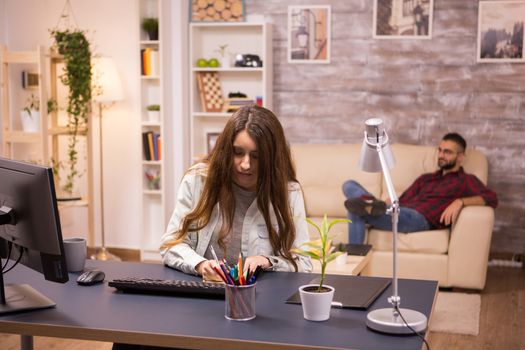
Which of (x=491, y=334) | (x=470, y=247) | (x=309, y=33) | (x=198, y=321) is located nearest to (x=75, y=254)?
(x=198, y=321)

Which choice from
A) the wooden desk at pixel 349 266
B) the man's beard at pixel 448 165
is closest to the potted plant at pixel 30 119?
the wooden desk at pixel 349 266

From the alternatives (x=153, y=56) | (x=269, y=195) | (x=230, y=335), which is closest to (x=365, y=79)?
(x=153, y=56)

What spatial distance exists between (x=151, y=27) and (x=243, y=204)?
3438 mm

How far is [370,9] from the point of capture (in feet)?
18.7

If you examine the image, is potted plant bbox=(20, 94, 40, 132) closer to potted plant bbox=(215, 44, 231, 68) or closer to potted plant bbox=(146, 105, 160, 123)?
potted plant bbox=(146, 105, 160, 123)

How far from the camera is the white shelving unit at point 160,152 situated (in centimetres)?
566

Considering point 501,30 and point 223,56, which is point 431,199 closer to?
point 501,30

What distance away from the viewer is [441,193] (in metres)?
5.12

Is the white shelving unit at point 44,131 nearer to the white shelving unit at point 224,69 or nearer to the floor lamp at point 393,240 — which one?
the white shelving unit at point 224,69

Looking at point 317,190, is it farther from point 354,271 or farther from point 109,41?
point 109,41

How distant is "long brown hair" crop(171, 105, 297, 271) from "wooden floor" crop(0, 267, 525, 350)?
1.63 m

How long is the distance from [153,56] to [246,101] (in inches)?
30.9

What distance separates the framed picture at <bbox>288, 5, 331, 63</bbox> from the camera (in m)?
5.82

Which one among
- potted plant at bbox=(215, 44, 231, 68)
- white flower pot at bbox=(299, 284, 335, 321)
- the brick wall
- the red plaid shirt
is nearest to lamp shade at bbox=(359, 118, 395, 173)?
white flower pot at bbox=(299, 284, 335, 321)
